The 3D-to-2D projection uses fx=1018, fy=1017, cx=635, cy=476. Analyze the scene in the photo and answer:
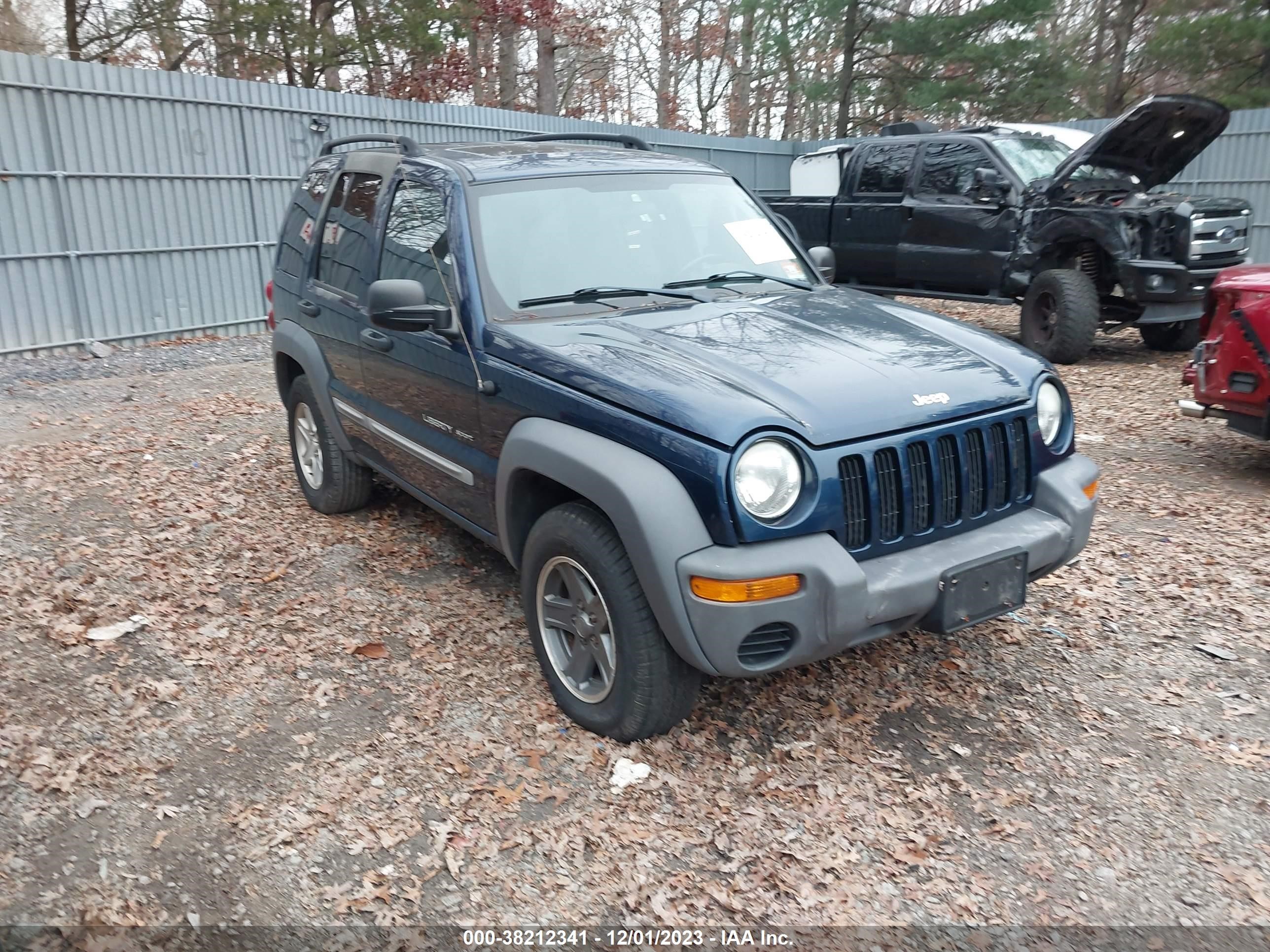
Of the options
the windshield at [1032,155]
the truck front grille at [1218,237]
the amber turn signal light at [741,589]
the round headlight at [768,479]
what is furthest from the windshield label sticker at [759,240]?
the windshield at [1032,155]

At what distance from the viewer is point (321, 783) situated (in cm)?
334

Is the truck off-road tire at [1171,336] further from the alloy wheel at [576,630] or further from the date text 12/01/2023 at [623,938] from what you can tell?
the date text 12/01/2023 at [623,938]

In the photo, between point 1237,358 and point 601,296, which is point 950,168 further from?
point 601,296

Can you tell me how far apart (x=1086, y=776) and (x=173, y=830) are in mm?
2870

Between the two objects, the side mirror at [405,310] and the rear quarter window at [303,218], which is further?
the rear quarter window at [303,218]

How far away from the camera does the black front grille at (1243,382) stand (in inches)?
218

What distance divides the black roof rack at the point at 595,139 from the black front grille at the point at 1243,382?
3.45 m

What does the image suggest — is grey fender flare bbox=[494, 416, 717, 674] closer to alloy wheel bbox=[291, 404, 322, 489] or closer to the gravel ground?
the gravel ground

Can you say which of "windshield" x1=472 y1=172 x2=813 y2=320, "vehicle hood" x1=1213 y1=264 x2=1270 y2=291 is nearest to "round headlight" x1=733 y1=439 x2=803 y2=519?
"windshield" x1=472 y1=172 x2=813 y2=320

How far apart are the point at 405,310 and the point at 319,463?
7.14 feet

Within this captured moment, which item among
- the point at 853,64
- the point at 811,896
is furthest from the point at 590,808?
the point at 853,64

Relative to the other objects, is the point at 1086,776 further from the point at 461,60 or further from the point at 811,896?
the point at 461,60

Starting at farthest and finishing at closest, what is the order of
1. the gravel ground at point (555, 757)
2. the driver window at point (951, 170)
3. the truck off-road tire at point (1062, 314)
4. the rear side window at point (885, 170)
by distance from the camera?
the rear side window at point (885, 170) < the driver window at point (951, 170) < the truck off-road tire at point (1062, 314) < the gravel ground at point (555, 757)

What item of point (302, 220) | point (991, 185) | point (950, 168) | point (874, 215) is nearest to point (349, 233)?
point (302, 220)
